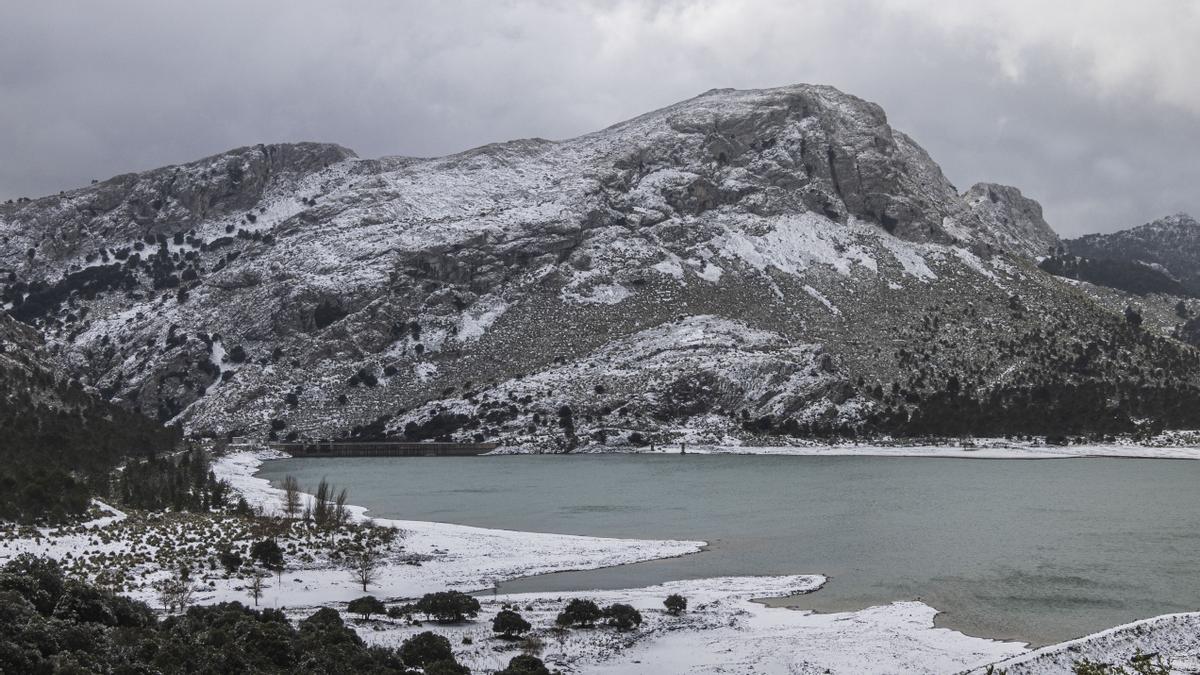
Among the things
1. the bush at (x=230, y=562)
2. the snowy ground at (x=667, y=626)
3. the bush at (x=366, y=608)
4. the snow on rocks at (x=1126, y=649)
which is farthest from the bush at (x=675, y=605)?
the bush at (x=230, y=562)

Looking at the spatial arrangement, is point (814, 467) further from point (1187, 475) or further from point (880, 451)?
point (1187, 475)

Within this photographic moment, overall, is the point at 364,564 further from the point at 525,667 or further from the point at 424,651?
the point at 525,667

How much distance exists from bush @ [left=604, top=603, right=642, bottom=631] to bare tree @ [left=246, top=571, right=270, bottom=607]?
13.7 m

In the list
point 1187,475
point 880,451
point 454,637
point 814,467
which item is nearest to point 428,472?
point 814,467

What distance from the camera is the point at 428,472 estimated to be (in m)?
128

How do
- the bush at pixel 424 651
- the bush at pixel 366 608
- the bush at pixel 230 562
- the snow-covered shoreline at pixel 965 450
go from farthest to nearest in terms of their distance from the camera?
the snow-covered shoreline at pixel 965 450
the bush at pixel 230 562
the bush at pixel 366 608
the bush at pixel 424 651

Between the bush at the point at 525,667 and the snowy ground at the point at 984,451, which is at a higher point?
the snowy ground at the point at 984,451

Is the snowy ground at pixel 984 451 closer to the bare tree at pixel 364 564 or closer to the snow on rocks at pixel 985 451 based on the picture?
the snow on rocks at pixel 985 451

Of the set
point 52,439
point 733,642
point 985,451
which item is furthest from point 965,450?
point 733,642

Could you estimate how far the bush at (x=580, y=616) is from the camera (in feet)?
114

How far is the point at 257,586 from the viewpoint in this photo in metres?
39.2

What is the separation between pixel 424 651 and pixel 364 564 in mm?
17066

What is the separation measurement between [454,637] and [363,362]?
559 ft

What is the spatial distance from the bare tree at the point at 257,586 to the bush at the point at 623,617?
13683mm
